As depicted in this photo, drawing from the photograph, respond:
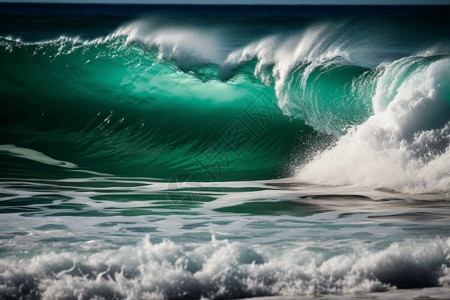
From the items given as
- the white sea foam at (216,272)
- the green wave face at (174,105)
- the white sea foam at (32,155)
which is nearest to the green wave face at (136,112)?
the green wave face at (174,105)

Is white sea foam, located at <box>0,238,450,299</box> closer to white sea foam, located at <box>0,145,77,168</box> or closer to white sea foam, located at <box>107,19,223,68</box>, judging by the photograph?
white sea foam, located at <box>0,145,77,168</box>

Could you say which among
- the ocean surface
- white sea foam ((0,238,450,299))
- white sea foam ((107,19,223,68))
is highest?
white sea foam ((107,19,223,68))

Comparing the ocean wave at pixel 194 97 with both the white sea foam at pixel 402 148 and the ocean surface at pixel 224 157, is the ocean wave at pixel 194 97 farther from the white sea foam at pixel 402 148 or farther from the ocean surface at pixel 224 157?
the white sea foam at pixel 402 148

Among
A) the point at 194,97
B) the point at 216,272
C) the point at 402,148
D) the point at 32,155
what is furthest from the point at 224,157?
the point at 216,272

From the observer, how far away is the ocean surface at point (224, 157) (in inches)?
102

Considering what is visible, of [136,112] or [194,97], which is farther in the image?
[194,97]

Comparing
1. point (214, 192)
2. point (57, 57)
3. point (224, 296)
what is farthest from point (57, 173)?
point (224, 296)

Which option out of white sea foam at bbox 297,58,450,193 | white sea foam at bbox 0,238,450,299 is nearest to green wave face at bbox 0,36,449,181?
white sea foam at bbox 297,58,450,193

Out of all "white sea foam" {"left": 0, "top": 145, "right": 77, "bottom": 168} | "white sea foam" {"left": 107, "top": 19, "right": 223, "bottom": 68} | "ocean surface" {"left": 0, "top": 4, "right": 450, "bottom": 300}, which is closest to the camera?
"ocean surface" {"left": 0, "top": 4, "right": 450, "bottom": 300}

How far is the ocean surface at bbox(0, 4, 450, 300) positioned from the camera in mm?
2594

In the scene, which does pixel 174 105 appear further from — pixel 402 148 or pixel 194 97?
pixel 402 148

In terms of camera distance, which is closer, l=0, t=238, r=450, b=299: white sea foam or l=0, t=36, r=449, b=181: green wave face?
l=0, t=238, r=450, b=299: white sea foam

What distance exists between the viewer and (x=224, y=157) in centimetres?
661

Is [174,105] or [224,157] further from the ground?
[174,105]
